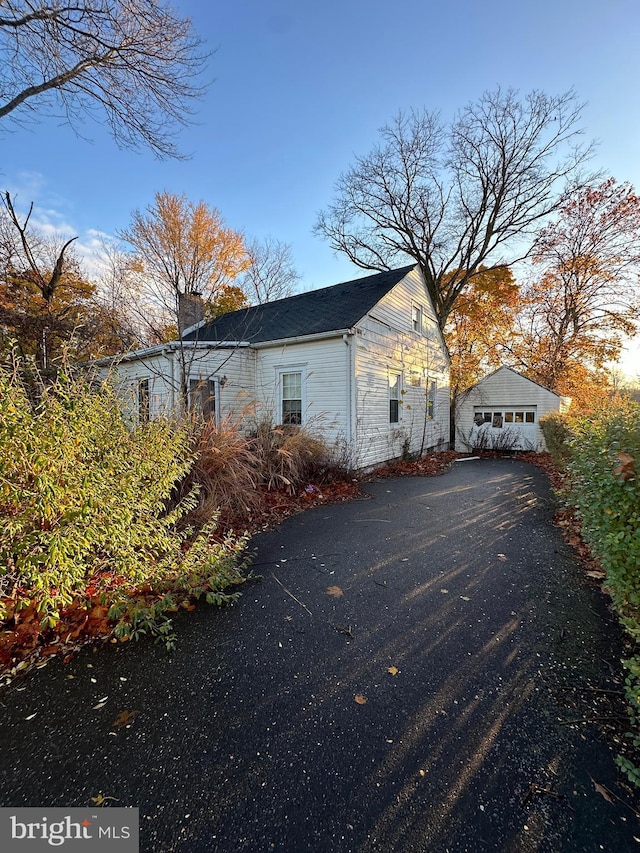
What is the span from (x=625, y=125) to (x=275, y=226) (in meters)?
11.2

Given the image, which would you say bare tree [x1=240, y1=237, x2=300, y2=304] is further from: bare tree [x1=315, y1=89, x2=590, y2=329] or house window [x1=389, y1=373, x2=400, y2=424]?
house window [x1=389, y1=373, x2=400, y2=424]

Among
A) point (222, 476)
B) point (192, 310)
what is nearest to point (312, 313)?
point (192, 310)

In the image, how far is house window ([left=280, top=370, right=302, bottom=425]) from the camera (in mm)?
9984

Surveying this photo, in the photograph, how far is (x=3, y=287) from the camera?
31.4 ft

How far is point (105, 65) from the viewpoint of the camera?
263 inches

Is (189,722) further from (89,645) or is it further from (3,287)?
(3,287)

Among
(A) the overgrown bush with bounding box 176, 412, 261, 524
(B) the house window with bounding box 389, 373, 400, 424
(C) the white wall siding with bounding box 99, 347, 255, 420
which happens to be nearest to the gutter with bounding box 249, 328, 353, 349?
(C) the white wall siding with bounding box 99, 347, 255, 420

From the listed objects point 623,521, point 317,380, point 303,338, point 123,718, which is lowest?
point 123,718

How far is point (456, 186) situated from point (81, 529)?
70.7ft

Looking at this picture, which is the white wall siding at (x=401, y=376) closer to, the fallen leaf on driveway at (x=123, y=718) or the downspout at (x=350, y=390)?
the downspout at (x=350, y=390)

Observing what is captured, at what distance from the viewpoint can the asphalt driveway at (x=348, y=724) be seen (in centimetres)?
139

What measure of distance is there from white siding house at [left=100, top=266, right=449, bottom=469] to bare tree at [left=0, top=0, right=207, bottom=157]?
4.50 m

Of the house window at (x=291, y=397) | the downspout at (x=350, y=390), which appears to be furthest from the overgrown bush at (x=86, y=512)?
the house window at (x=291, y=397)

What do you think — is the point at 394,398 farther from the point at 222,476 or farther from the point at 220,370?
the point at 222,476
